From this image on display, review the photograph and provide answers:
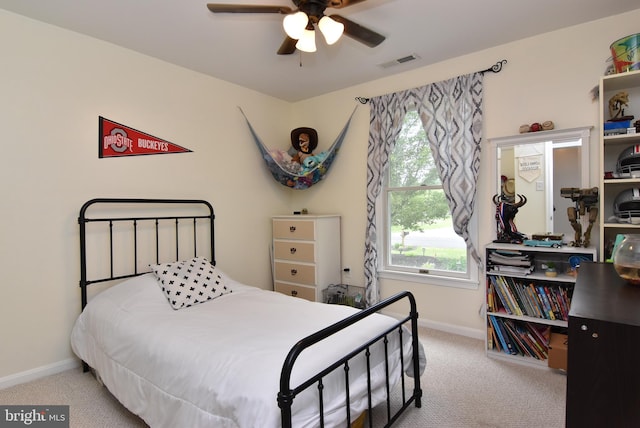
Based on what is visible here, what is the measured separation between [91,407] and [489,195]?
3229mm

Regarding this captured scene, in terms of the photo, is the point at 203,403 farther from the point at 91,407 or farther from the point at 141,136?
the point at 141,136

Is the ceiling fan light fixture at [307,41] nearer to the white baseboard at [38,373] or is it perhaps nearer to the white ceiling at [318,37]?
the white ceiling at [318,37]

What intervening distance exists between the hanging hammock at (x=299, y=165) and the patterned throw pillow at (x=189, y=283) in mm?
1356

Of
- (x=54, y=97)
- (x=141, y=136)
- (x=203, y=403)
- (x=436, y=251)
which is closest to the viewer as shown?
(x=203, y=403)

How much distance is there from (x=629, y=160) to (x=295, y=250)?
108 inches

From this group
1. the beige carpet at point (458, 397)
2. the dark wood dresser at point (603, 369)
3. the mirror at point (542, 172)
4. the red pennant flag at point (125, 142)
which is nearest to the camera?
the dark wood dresser at point (603, 369)

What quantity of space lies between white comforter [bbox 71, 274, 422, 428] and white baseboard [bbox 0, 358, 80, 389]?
0.74 ft

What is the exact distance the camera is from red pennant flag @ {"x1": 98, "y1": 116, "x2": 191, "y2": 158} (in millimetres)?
2588

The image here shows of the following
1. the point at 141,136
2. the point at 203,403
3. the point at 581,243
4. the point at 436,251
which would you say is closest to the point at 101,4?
the point at 141,136

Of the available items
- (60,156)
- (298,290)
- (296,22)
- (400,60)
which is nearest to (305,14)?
(296,22)

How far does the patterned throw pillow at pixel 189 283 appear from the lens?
229 cm

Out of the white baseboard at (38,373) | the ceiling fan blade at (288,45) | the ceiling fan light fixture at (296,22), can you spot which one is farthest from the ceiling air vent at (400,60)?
the white baseboard at (38,373)

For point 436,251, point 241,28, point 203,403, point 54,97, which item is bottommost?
point 203,403

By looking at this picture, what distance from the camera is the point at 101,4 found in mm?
2117
